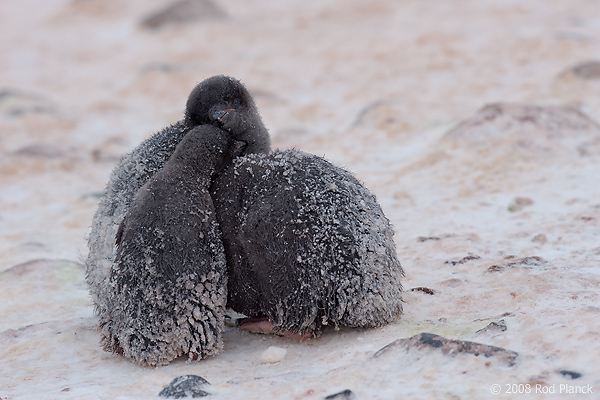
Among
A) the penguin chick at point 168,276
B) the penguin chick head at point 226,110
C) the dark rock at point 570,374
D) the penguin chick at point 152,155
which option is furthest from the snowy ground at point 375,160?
the penguin chick head at point 226,110

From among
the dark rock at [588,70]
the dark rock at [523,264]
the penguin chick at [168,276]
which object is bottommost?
the dark rock at [523,264]

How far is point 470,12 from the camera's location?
16797 millimetres

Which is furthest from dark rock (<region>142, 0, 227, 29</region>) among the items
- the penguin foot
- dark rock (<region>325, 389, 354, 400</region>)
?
dark rock (<region>325, 389, 354, 400</region>)

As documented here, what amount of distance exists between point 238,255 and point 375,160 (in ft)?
17.4

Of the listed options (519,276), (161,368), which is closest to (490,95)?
(519,276)

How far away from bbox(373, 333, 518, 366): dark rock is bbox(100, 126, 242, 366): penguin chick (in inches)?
43.1

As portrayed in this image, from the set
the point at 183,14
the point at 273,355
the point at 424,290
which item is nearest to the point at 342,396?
the point at 273,355

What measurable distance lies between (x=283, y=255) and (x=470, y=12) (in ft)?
46.1

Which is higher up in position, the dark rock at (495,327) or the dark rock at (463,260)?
the dark rock at (463,260)

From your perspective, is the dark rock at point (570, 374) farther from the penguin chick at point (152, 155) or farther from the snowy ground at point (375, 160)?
the penguin chick at point (152, 155)

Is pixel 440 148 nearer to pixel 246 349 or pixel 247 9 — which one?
pixel 246 349

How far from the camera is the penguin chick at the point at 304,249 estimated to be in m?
4.22

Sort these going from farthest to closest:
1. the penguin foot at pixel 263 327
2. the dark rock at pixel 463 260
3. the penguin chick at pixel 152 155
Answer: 1. the dark rock at pixel 463 260
2. the penguin chick at pixel 152 155
3. the penguin foot at pixel 263 327

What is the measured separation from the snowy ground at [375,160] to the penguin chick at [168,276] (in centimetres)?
19
